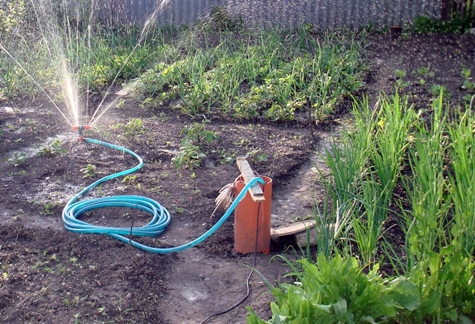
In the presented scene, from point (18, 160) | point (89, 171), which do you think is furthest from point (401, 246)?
point (18, 160)

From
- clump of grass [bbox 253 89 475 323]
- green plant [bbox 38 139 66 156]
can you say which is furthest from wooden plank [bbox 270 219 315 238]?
green plant [bbox 38 139 66 156]

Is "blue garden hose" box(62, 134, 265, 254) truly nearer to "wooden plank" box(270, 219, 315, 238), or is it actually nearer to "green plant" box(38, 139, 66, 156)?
"wooden plank" box(270, 219, 315, 238)

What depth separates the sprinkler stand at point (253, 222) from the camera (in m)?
3.09

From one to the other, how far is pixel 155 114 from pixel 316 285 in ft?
12.5

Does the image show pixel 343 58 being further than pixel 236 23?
No

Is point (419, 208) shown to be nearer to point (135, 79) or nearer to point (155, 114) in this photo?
point (155, 114)

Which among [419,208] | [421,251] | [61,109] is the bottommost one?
[61,109]

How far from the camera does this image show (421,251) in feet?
8.21

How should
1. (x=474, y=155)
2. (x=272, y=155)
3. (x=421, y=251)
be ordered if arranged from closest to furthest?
1. (x=421, y=251)
2. (x=474, y=155)
3. (x=272, y=155)

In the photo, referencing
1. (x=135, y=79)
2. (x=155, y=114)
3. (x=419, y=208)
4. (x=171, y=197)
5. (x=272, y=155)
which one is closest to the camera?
(x=419, y=208)

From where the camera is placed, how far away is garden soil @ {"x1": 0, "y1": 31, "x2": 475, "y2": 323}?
2.74 m

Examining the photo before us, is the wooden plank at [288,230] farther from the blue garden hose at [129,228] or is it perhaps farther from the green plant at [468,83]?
the green plant at [468,83]

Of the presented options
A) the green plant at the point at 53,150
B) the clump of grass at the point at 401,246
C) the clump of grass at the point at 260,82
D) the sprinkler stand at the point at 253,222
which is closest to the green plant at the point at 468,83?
the clump of grass at the point at 260,82

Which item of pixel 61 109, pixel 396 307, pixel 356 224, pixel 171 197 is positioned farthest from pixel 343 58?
pixel 396 307
